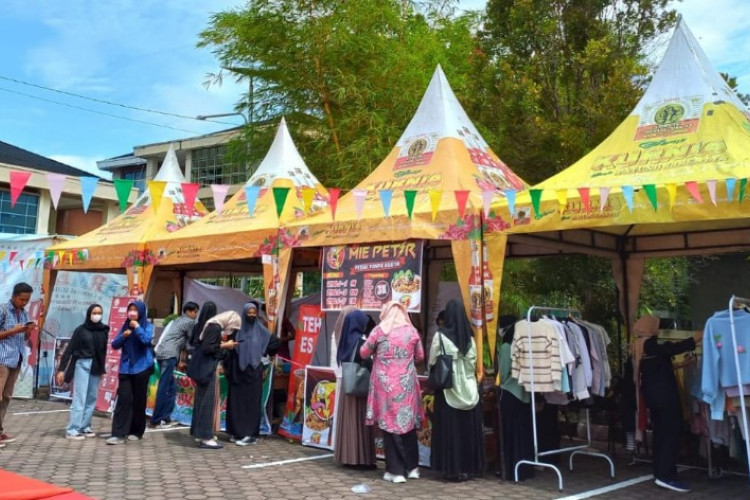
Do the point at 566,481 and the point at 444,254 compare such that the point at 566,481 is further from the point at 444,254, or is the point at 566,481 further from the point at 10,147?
the point at 10,147

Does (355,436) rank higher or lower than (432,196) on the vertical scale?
lower

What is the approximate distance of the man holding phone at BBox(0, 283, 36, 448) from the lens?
6613mm

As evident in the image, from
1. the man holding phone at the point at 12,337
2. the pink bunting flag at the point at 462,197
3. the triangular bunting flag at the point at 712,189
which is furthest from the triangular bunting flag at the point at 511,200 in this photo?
the man holding phone at the point at 12,337

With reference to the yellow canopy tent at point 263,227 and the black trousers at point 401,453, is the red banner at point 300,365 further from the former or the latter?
the black trousers at point 401,453

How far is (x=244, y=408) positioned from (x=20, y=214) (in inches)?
584

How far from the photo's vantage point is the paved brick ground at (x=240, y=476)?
5281mm

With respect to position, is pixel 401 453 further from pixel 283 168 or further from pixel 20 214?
pixel 20 214

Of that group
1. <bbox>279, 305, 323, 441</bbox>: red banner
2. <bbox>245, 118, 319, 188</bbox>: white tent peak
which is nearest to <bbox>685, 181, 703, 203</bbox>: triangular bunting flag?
<bbox>279, 305, 323, 441</bbox>: red banner

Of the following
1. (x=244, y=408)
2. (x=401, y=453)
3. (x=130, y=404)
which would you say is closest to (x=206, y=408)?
(x=244, y=408)

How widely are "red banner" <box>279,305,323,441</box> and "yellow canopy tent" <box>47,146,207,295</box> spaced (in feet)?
9.59

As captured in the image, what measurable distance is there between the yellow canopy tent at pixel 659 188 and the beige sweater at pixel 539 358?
0.88 m

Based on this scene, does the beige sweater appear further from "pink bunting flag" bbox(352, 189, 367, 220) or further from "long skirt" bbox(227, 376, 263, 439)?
"long skirt" bbox(227, 376, 263, 439)

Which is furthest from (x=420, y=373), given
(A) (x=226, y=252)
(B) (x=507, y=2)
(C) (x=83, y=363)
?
(B) (x=507, y=2)

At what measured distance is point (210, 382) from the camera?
6965mm
